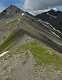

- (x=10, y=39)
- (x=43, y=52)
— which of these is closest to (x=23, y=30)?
(x=10, y=39)

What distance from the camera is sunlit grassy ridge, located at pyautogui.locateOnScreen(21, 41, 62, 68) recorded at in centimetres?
6002

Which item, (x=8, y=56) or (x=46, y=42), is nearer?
(x=8, y=56)

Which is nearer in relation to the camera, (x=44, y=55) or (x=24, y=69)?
(x=24, y=69)

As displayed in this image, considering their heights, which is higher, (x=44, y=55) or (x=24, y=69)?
(x=44, y=55)

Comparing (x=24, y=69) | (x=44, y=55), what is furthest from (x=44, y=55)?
(x=24, y=69)

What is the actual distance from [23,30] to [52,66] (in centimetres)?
3983

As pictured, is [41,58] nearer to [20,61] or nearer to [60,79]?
[20,61]

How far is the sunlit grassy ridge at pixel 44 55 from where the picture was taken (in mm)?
60019

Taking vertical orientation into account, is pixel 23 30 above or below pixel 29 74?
above

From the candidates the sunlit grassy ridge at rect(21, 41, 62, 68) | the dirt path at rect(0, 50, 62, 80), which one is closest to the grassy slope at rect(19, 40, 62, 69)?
the sunlit grassy ridge at rect(21, 41, 62, 68)

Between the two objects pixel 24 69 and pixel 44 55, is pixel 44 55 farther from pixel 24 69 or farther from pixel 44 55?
pixel 24 69

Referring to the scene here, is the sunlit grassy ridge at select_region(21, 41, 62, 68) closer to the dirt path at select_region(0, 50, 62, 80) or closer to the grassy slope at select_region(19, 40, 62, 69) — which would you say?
the grassy slope at select_region(19, 40, 62, 69)

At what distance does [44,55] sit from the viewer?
217 feet

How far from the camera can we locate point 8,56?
201 ft
